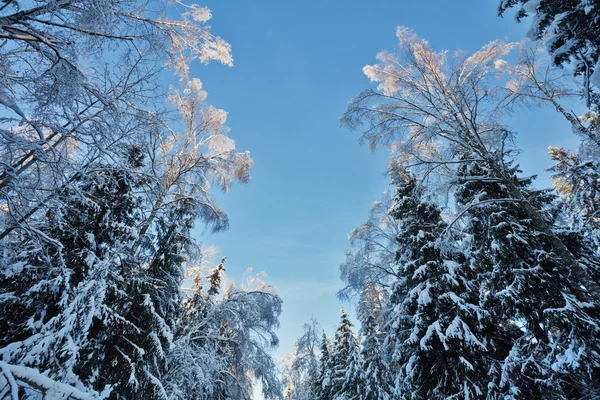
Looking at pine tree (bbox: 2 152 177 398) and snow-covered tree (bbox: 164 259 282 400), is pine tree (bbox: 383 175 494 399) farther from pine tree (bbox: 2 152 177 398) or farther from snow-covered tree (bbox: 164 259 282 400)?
pine tree (bbox: 2 152 177 398)

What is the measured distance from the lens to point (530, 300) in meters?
5.51

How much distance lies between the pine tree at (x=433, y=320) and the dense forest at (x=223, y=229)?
0.05 metres

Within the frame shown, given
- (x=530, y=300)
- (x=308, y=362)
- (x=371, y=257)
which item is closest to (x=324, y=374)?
(x=308, y=362)

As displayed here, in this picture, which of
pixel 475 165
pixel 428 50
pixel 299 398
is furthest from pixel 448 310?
pixel 299 398

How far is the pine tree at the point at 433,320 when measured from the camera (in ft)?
20.4

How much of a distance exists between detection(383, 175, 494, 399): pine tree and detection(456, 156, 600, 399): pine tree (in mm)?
458

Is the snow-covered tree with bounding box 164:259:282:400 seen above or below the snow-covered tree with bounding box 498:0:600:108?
below

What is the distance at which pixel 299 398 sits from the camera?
945 inches

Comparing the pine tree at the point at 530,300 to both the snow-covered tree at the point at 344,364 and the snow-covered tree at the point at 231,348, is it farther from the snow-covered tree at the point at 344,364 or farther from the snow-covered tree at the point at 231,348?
the snow-covered tree at the point at 344,364

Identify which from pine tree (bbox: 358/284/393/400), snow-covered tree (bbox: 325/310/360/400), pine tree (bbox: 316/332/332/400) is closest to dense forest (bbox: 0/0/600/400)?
pine tree (bbox: 358/284/393/400)

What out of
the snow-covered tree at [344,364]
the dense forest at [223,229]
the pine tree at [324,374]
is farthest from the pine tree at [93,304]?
the pine tree at [324,374]

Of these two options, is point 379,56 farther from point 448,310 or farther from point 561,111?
point 448,310

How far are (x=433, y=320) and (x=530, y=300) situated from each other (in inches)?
94.9

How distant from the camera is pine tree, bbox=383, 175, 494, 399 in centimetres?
623
